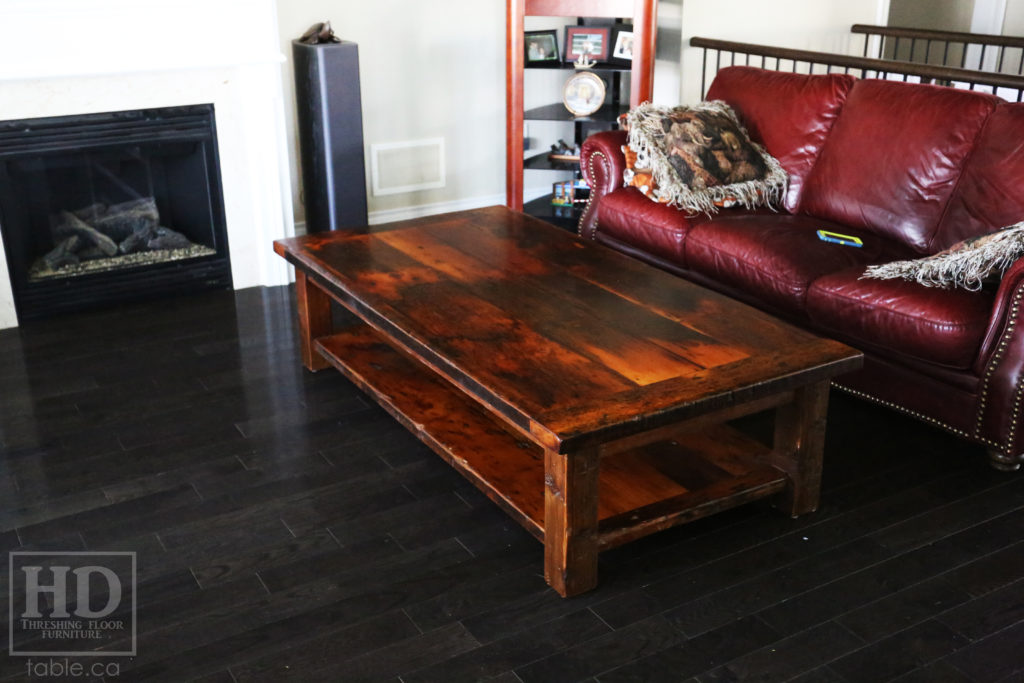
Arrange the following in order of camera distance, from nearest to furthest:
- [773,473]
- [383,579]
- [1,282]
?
[383,579]
[773,473]
[1,282]

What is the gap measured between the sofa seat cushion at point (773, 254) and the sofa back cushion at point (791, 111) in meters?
0.30

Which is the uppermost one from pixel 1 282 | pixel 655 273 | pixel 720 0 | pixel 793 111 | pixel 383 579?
pixel 720 0

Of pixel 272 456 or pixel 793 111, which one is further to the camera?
pixel 793 111

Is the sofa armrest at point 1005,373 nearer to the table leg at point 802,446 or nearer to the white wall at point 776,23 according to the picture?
the table leg at point 802,446

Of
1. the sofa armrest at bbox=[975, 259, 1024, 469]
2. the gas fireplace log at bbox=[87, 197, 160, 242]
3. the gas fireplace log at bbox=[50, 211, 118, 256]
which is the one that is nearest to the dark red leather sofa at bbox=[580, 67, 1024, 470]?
the sofa armrest at bbox=[975, 259, 1024, 469]

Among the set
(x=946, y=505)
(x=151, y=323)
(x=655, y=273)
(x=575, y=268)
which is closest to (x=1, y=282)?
(x=151, y=323)

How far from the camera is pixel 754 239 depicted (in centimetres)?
336

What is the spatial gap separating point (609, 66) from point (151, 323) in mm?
2379

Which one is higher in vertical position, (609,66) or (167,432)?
(609,66)

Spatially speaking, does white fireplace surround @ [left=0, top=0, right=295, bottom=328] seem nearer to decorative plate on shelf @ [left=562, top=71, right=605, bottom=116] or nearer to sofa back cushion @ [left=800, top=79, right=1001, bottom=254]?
decorative plate on shelf @ [left=562, top=71, right=605, bottom=116]

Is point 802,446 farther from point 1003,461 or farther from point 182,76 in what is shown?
point 182,76

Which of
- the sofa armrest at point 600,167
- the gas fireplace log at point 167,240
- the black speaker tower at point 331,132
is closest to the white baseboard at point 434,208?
the black speaker tower at point 331,132

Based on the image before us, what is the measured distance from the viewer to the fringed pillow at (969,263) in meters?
2.77

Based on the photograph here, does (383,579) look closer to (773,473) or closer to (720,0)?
(773,473)
